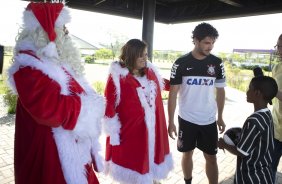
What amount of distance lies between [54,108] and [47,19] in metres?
0.55

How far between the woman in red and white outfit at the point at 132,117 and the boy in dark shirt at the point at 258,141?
867 mm

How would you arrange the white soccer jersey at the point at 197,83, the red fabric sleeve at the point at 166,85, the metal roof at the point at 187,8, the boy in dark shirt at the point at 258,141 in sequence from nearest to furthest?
the boy in dark shirt at the point at 258,141
the white soccer jersey at the point at 197,83
the red fabric sleeve at the point at 166,85
the metal roof at the point at 187,8

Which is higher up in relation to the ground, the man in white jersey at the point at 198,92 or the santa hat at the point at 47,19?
the santa hat at the point at 47,19

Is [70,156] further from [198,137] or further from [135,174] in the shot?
[198,137]

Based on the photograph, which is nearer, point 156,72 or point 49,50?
point 49,50

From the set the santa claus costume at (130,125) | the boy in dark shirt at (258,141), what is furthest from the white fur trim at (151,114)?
the boy in dark shirt at (258,141)

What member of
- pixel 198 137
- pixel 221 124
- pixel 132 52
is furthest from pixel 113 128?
pixel 221 124

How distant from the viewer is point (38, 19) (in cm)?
160

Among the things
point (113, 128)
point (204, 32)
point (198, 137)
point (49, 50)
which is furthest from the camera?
point (198, 137)

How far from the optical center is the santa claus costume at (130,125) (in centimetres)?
260

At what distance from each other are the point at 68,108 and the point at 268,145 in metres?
1.45

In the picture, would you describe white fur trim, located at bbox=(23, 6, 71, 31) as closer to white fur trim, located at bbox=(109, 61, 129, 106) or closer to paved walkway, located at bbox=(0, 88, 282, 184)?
white fur trim, located at bbox=(109, 61, 129, 106)

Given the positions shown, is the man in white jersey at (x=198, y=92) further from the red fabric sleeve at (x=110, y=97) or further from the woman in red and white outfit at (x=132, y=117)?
the red fabric sleeve at (x=110, y=97)

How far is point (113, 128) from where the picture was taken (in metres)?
2.56
